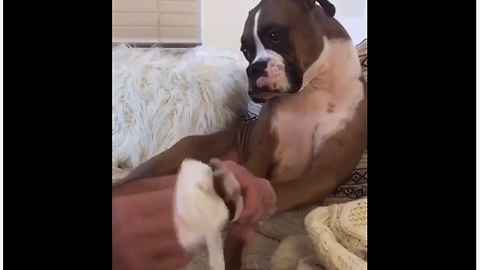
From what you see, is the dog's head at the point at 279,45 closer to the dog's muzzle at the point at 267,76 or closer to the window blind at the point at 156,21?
the dog's muzzle at the point at 267,76

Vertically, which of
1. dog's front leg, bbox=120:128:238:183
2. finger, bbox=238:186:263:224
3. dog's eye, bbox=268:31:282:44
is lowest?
finger, bbox=238:186:263:224

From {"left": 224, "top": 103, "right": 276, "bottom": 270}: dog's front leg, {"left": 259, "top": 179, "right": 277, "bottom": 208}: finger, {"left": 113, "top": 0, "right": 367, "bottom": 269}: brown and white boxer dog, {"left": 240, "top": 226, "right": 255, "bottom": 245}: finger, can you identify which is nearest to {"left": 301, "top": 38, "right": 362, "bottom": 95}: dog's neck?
{"left": 113, "top": 0, "right": 367, "bottom": 269}: brown and white boxer dog

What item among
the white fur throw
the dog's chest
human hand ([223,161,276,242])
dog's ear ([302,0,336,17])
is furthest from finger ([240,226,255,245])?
dog's ear ([302,0,336,17])

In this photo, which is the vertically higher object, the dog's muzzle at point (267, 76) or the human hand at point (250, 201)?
the dog's muzzle at point (267, 76)

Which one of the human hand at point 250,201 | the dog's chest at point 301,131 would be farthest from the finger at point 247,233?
the dog's chest at point 301,131

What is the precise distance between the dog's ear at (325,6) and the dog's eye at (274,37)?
0.09 metres

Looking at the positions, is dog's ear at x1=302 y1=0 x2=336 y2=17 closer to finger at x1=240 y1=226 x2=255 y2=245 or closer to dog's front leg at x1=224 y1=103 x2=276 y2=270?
dog's front leg at x1=224 y1=103 x2=276 y2=270

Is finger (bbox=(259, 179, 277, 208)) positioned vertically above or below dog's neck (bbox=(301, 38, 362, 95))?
below

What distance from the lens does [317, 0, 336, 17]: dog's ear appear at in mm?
1341

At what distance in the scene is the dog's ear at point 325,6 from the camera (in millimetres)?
1335

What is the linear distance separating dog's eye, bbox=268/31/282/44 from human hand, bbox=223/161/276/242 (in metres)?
0.27

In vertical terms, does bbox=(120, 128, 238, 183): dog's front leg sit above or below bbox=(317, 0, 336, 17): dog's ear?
below

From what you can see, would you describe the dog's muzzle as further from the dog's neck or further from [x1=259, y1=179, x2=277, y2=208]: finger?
[x1=259, y1=179, x2=277, y2=208]: finger

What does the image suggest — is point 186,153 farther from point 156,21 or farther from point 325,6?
point 325,6
